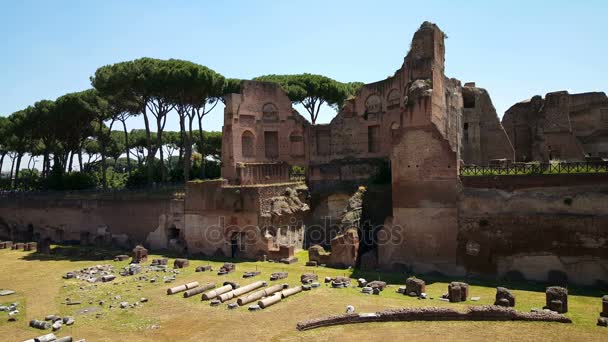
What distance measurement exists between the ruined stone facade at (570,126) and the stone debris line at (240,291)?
1600 centimetres

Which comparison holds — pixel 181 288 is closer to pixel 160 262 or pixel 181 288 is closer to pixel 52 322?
pixel 52 322

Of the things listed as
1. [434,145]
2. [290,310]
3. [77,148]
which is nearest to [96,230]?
[77,148]

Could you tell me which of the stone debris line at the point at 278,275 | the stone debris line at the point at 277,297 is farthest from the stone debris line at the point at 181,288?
the stone debris line at the point at 277,297

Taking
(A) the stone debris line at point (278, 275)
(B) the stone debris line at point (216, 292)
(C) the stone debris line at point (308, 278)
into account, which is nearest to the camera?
(B) the stone debris line at point (216, 292)

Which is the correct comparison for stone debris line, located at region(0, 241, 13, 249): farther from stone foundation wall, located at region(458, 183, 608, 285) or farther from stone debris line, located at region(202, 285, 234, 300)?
stone foundation wall, located at region(458, 183, 608, 285)

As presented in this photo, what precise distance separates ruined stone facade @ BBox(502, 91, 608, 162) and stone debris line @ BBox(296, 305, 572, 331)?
13877 mm

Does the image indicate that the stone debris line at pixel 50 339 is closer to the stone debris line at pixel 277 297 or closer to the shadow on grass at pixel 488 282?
the stone debris line at pixel 277 297

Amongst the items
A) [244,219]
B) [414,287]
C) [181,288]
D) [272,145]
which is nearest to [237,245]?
[244,219]

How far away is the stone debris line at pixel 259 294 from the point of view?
13195 mm

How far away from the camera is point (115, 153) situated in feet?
149

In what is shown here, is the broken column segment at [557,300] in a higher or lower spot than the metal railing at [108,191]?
lower

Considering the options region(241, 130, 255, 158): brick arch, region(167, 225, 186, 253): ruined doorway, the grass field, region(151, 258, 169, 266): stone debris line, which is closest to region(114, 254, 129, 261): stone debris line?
region(167, 225, 186, 253): ruined doorway

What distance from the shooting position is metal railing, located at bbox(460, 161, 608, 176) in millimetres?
14370

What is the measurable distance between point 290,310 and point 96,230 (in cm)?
1854
